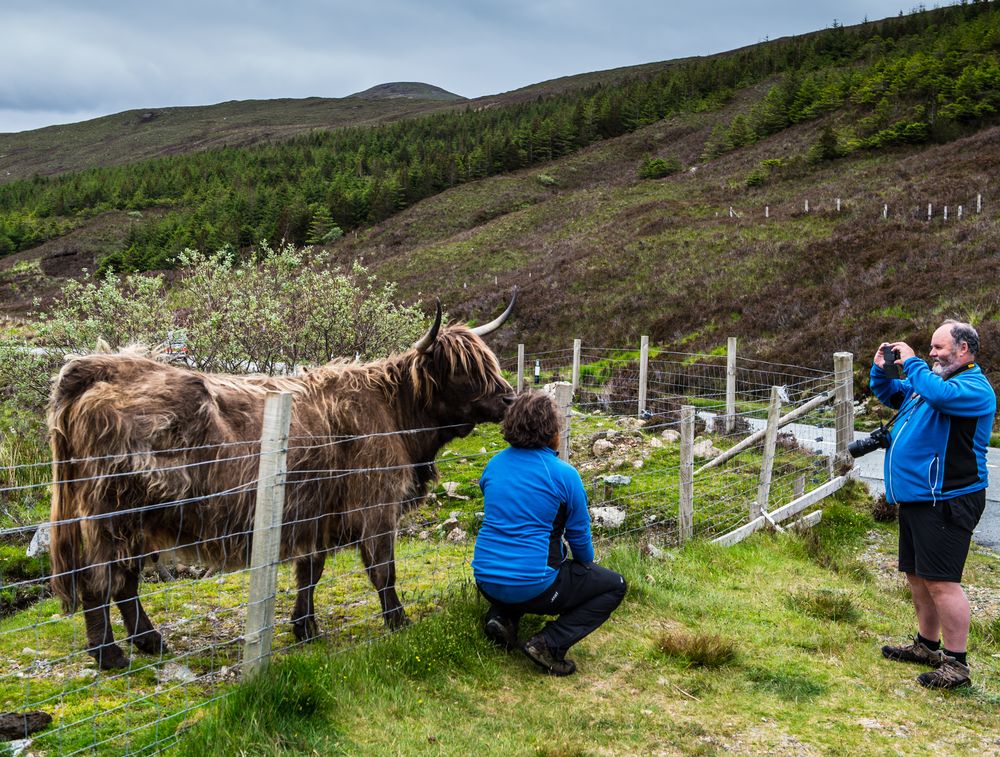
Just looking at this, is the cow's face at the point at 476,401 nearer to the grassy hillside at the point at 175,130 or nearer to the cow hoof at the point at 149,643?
the cow hoof at the point at 149,643

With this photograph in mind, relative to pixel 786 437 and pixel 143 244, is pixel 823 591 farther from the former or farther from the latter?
pixel 143 244

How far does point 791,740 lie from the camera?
3572 millimetres

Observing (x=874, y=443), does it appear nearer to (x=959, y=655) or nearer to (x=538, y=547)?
(x=959, y=655)

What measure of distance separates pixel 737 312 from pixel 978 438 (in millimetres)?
16328

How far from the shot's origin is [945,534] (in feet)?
13.9

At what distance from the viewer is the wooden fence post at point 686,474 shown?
6371mm

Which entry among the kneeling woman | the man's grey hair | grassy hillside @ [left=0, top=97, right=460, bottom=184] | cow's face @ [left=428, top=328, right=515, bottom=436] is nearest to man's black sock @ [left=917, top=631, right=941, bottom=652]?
the man's grey hair

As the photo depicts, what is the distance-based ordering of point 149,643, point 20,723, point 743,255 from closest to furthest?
point 20,723 < point 149,643 < point 743,255

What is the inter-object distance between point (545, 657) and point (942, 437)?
2603 mm

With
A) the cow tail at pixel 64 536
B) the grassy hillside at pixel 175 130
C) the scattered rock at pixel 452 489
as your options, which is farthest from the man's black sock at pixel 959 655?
the grassy hillside at pixel 175 130

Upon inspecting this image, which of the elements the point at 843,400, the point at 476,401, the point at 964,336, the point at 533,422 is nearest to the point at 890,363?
the point at 964,336

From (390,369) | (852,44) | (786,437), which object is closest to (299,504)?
(390,369)

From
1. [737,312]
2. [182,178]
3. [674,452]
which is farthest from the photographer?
[182,178]

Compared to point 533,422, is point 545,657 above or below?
below
